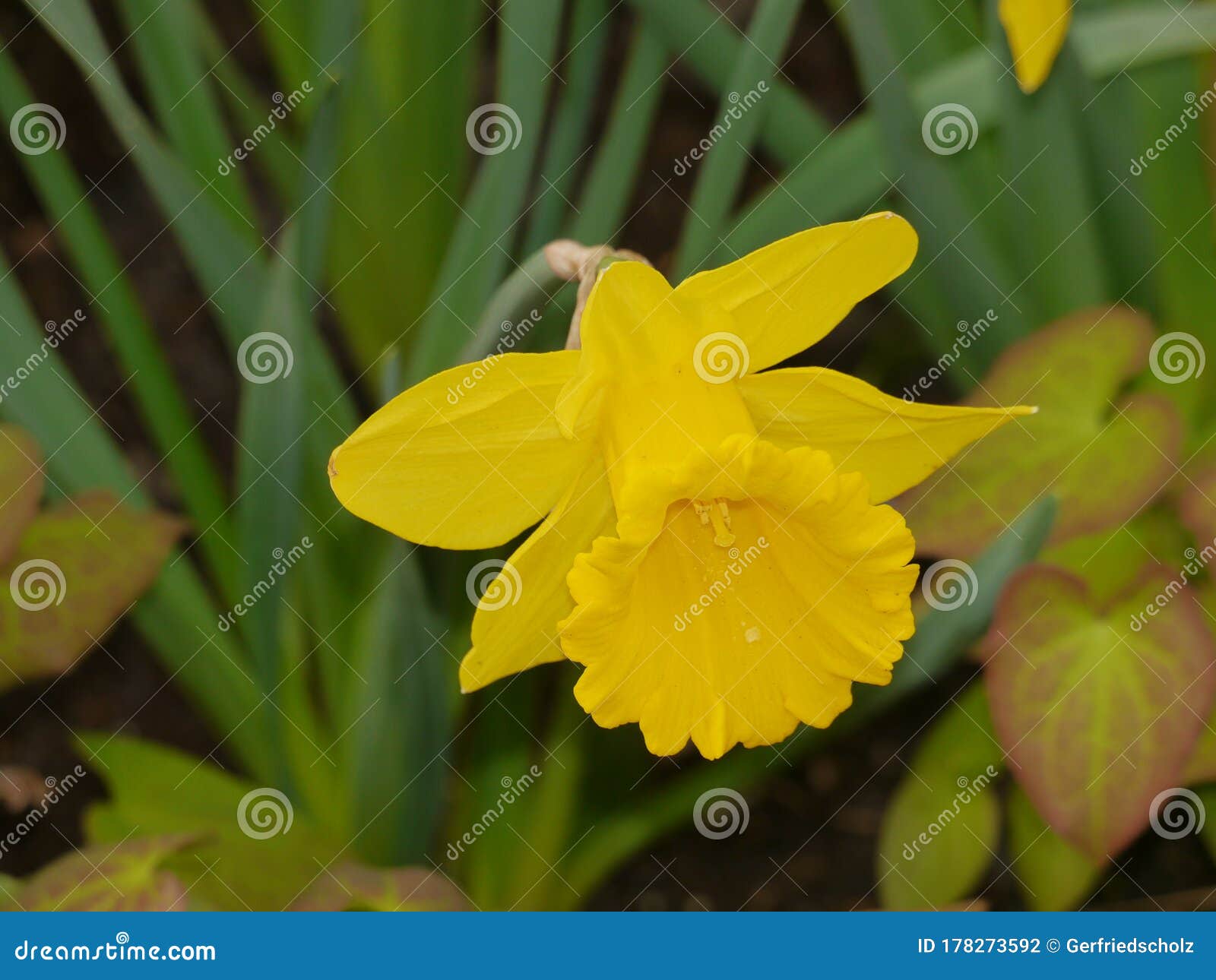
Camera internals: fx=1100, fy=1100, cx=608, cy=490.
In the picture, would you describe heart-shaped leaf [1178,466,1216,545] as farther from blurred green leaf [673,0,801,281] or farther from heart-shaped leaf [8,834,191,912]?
heart-shaped leaf [8,834,191,912]

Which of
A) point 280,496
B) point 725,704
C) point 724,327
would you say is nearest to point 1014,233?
point 724,327

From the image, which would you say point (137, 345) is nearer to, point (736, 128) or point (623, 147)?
point (623, 147)

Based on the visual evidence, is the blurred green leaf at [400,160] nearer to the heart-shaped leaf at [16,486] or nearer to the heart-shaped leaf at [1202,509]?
the heart-shaped leaf at [16,486]

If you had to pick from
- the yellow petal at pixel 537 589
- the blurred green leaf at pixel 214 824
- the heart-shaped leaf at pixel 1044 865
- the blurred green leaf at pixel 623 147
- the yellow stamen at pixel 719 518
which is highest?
the blurred green leaf at pixel 623 147

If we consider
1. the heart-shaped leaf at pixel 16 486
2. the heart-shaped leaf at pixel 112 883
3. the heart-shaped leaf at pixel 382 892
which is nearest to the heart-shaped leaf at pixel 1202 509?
the heart-shaped leaf at pixel 382 892

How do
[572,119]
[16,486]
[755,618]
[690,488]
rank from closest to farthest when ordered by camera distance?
1. [690,488]
2. [755,618]
3. [16,486]
4. [572,119]

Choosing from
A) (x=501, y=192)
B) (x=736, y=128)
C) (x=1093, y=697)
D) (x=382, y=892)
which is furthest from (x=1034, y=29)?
(x=382, y=892)

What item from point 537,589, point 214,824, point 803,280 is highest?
point 803,280
